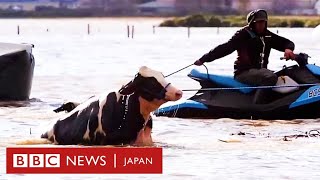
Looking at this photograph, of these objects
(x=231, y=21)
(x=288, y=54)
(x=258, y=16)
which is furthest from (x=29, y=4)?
(x=258, y=16)

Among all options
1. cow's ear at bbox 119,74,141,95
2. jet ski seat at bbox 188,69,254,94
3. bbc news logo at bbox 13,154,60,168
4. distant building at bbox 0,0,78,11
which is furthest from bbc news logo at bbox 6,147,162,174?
distant building at bbox 0,0,78,11

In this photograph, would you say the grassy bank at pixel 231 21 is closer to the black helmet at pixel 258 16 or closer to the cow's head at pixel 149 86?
the black helmet at pixel 258 16

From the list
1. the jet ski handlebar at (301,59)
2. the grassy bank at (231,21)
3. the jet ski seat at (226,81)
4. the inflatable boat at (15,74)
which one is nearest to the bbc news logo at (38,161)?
the jet ski seat at (226,81)

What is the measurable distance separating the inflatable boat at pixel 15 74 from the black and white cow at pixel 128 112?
805cm

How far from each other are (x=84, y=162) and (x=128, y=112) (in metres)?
2.08

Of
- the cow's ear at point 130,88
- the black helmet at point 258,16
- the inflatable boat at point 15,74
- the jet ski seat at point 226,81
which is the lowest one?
the inflatable boat at point 15,74

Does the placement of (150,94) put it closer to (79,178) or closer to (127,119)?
(127,119)

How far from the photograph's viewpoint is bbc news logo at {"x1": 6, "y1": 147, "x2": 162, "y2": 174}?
35.3ft

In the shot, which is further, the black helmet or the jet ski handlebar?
the jet ski handlebar

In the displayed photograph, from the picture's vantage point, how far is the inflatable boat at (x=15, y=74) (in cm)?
2094

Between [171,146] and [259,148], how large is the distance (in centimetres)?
107

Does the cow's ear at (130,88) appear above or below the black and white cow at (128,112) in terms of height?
above

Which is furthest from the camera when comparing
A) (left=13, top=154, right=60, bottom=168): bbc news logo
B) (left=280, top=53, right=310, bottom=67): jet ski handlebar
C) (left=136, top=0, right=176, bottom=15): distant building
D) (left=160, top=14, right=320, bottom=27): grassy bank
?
(left=136, top=0, right=176, bottom=15): distant building

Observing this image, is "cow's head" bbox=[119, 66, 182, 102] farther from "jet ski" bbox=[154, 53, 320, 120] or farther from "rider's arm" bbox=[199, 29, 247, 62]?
"jet ski" bbox=[154, 53, 320, 120]
